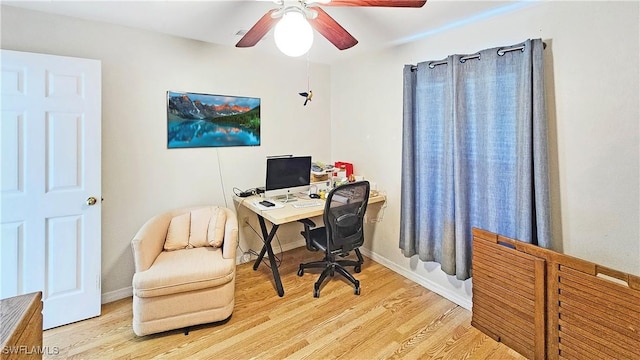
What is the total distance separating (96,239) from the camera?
2.32 metres

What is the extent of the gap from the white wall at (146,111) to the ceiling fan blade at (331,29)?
1462 millimetres

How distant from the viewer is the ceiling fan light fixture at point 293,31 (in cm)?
147

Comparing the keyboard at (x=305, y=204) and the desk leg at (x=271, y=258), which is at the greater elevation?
the keyboard at (x=305, y=204)

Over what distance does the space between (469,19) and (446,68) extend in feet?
1.20

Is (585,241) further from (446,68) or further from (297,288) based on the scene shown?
(297,288)

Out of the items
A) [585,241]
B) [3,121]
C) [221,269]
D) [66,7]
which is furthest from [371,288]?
[66,7]

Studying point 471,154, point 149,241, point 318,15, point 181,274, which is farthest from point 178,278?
point 471,154

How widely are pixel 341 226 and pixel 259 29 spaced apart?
1.65 meters

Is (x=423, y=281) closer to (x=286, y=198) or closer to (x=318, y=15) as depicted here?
(x=286, y=198)

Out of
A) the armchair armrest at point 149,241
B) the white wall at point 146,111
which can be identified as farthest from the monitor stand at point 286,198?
the armchair armrest at point 149,241

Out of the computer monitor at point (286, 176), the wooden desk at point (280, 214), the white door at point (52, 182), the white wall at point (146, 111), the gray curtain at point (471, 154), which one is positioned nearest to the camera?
the gray curtain at point (471, 154)

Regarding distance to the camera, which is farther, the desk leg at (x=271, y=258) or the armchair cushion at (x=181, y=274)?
the desk leg at (x=271, y=258)

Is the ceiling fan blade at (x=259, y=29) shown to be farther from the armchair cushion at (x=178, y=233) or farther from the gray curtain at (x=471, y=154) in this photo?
the armchair cushion at (x=178, y=233)

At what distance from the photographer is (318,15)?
167 centimetres
